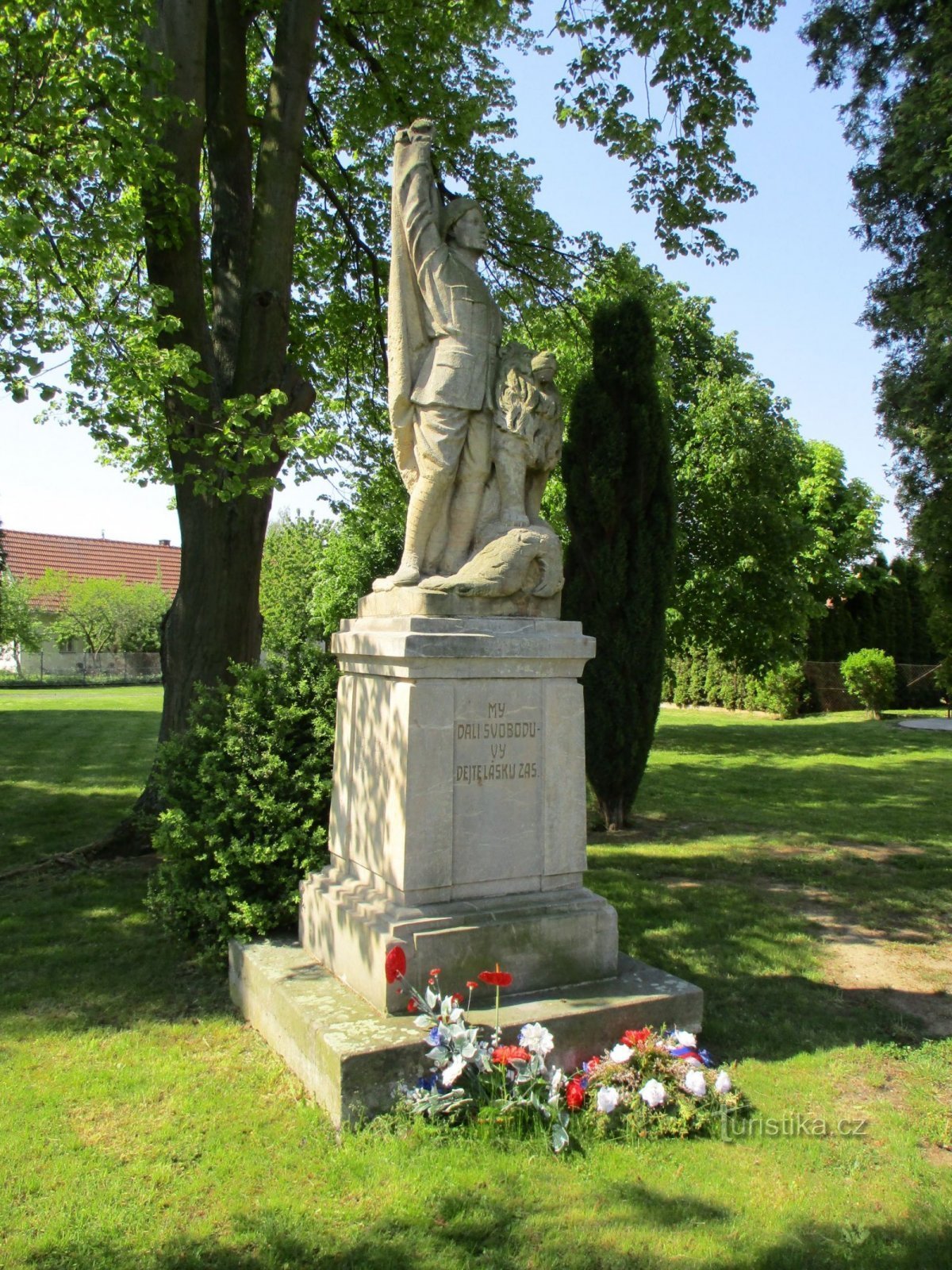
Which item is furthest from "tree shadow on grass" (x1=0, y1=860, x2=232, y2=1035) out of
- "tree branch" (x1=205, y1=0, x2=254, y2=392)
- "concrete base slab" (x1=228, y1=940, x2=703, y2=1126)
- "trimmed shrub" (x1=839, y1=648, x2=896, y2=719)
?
"trimmed shrub" (x1=839, y1=648, x2=896, y2=719)

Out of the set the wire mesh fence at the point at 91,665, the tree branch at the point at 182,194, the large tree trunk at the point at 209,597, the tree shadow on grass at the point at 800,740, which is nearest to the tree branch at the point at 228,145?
the tree branch at the point at 182,194

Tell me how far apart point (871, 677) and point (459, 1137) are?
20968 millimetres

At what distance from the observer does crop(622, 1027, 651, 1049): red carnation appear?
12.2 ft

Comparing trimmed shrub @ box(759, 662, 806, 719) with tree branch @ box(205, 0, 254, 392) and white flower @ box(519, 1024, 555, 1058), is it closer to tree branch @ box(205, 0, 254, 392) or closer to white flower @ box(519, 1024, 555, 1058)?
tree branch @ box(205, 0, 254, 392)

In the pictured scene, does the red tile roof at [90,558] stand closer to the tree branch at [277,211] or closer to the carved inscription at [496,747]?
the tree branch at [277,211]

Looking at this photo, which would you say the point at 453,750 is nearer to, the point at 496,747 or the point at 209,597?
the point at 496,747

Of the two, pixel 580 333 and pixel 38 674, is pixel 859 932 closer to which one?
pixel 580 333

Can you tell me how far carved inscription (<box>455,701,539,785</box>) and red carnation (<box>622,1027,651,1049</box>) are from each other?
3.90 ft

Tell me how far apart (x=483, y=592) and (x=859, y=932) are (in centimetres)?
385

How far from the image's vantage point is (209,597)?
7.66 m

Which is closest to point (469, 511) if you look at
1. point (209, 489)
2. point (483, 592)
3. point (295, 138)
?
point (483, 592)

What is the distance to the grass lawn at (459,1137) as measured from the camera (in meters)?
2.87

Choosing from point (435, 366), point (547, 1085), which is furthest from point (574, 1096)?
point (435, 366)

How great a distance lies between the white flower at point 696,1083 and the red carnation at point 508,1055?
0.65 m
